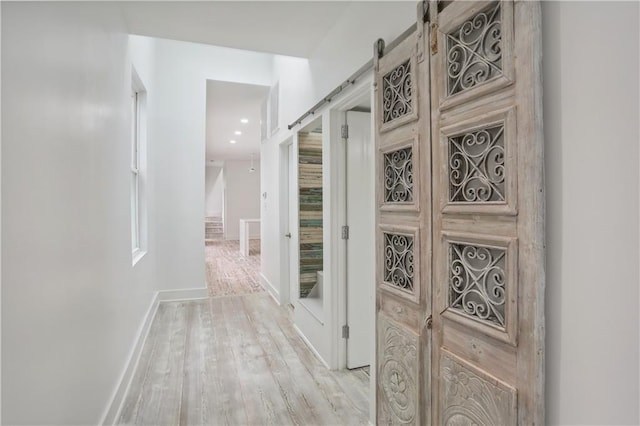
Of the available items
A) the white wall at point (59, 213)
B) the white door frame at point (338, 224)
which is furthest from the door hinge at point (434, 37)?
the white wall at point (59, 213)

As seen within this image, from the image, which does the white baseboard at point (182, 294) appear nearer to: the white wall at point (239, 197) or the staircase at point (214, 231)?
the white wall at point (239, 197)

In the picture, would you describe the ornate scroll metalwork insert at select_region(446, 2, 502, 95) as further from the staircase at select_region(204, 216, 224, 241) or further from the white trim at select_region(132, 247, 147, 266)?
the staircase at select_region(204, 216, 224, 241)

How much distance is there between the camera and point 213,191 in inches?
580

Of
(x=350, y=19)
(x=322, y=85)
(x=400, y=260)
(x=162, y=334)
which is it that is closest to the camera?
(x=400, y=260)

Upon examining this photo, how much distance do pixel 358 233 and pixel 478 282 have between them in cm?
147

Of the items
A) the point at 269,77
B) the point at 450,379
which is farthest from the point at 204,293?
the point at 450,379

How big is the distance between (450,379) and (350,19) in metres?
2.16

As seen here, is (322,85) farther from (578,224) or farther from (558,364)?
(558,364)

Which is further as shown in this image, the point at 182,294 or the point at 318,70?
the point at 182,294

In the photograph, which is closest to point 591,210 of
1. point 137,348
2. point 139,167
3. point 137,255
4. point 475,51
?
point 475,51

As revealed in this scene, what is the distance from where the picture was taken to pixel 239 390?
7.93ft

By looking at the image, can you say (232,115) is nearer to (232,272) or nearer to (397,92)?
(232,272)

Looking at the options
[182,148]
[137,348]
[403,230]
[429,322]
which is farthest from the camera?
[182,148]

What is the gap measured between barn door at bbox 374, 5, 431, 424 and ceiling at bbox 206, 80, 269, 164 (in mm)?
3688
